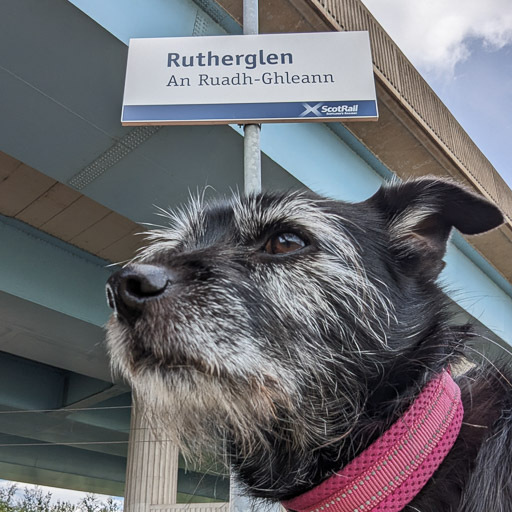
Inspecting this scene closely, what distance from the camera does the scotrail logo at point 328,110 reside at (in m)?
2.97

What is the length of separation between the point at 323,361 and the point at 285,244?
427 mm

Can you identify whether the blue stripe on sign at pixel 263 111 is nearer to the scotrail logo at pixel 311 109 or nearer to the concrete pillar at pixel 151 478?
the scotrail logo at pixel 311 109

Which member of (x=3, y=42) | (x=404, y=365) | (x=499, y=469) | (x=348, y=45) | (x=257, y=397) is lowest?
(x=499, y=469)

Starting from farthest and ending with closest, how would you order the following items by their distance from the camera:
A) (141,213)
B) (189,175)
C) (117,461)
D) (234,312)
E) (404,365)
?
(117,461) → (141,213) → (189,175) → (404,365) → (234,312)

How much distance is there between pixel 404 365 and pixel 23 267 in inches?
228

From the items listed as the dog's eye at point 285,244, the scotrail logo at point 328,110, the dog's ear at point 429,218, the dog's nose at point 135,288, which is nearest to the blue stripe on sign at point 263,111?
the scotrail logo at point 328,110

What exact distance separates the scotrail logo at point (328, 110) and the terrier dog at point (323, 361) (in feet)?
4.24

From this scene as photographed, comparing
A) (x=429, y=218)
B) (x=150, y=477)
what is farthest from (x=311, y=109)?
(x=150, y=477)

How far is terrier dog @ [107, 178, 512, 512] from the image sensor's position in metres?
1.30

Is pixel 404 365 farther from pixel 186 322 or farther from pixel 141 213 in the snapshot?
pixel 141 213

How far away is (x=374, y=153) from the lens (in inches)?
238

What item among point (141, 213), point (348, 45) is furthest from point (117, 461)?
point (348, 45)

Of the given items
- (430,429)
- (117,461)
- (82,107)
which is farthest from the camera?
(117,461)

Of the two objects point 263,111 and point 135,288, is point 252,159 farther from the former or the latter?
point 135,288
